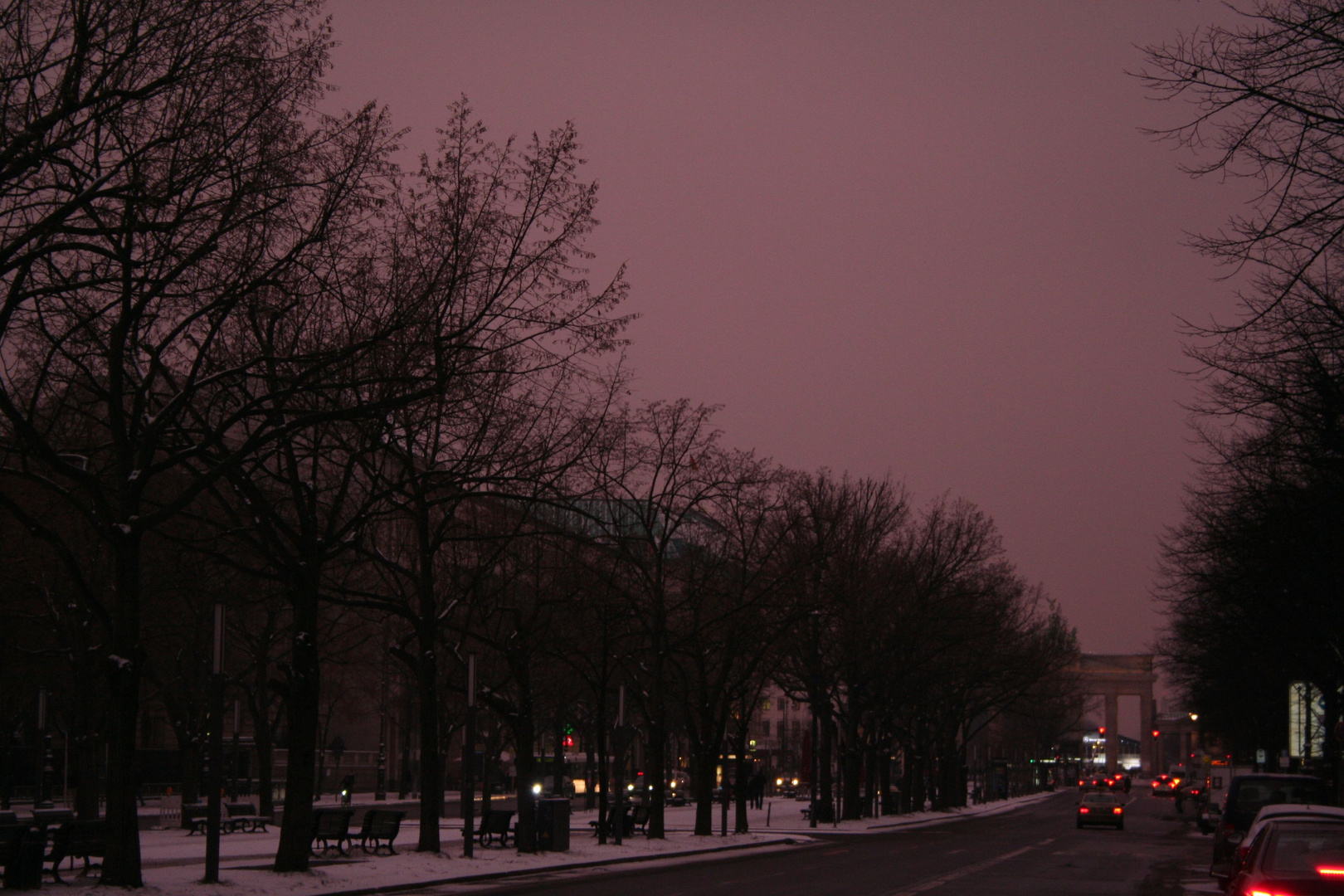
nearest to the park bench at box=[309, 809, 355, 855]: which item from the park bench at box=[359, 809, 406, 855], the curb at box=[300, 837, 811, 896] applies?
the park bench at box=[359, 809, 406, 855]

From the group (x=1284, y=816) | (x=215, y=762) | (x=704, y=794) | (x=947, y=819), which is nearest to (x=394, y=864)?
(x=215, y=762)

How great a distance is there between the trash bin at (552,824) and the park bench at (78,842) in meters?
10.6

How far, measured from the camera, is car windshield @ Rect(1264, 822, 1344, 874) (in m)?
11.3

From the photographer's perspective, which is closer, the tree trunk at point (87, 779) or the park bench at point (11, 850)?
the park bench at point (11, 850)

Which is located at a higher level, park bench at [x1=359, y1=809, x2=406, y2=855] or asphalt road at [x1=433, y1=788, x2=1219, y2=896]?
park bench at [x1=359, y1=809, x2=406, y2=855]

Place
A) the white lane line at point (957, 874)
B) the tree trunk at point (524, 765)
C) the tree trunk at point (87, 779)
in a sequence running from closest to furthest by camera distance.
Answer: the white lane line at point (957, 874)
the tree trunk at point (524, 765)
the tree trunk at point (87, 779)

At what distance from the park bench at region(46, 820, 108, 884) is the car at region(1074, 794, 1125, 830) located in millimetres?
45263

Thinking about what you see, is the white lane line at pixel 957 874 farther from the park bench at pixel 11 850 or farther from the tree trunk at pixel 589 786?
the tree trunk at pixel 589 786

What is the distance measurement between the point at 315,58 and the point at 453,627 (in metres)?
14.7

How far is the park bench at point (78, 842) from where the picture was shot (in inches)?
834

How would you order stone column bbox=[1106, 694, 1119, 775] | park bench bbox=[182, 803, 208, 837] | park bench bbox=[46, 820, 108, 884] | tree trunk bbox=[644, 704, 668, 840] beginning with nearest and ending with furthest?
park bench bbox=[46, 820, 108, 884], park bench bbox=[182, 803, 208, 837], tree trunk bbox=[644, 704, 668, 840], stone column bbox=[1106, 694, 1119, 775]

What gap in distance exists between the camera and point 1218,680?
217 feet

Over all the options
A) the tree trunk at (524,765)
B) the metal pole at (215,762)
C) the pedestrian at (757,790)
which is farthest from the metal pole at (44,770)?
the pedestrian at (757,790)

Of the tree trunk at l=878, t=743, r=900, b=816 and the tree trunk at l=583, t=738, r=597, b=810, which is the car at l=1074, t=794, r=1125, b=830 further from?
the tree trunk at l=583, t=738, r=597, b=810
